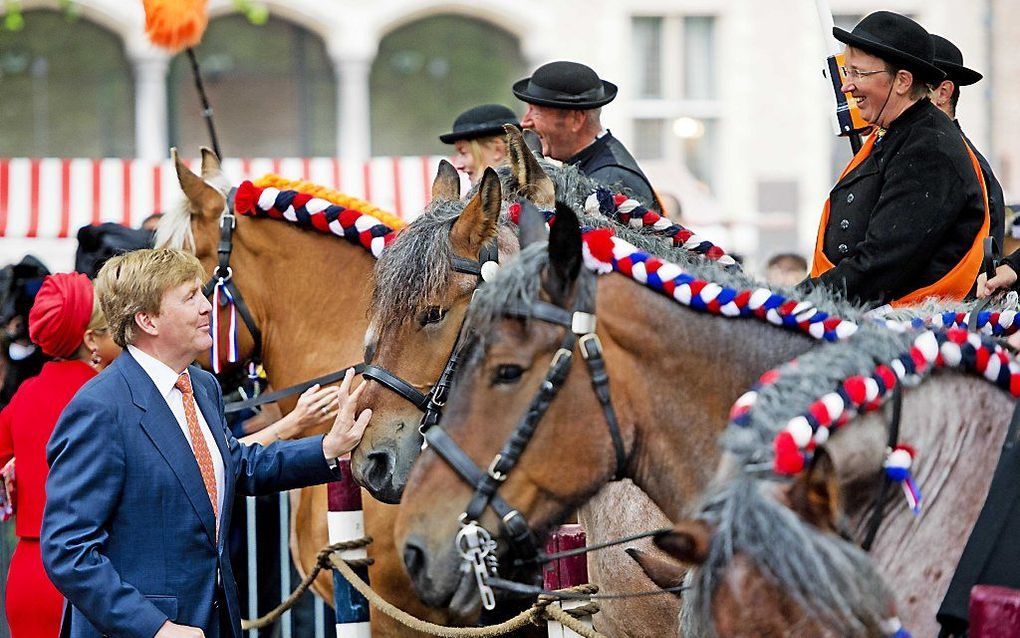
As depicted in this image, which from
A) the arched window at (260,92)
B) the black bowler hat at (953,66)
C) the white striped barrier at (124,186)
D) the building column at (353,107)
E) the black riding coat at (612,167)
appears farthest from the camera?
the arched window at (260,92)

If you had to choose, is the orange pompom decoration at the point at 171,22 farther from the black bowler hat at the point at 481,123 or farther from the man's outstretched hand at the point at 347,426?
the man's outstretched hand at the point at 347,426

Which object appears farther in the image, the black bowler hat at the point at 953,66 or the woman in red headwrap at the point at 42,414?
the black bowler hat at the point at 953,66

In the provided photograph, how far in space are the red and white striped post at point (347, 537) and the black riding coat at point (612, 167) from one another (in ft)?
4.60

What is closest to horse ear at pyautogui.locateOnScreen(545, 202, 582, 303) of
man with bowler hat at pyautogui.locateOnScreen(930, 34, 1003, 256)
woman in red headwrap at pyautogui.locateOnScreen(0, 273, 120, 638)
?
man with bowler hat at pyautogui.locateOnScreen(930, 34, 1003, 256)

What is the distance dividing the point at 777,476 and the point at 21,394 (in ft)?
11.0

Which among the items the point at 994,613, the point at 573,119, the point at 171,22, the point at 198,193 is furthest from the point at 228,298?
the point at 994,613

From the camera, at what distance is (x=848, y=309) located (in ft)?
10.0

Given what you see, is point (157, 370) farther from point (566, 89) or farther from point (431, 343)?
point (566, 89)

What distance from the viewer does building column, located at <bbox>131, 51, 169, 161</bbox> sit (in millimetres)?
16406

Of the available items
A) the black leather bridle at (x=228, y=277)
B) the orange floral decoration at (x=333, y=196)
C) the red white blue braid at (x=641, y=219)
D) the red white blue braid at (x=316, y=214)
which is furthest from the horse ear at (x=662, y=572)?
the black leather bridle at (x=228, y=277)

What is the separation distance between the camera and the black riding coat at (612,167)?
4746 millimetres

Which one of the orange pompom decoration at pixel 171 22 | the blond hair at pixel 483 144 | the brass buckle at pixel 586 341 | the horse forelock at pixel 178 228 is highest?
the orange pompom decoration at pixel 171 22

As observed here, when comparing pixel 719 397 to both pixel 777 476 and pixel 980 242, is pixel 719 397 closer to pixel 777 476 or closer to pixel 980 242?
pixel 777 476

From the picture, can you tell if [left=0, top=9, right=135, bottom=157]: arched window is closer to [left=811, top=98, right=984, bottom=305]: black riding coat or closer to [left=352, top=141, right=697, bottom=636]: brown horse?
[left=352, top=141, right=697, bottom=636]: brown horse
